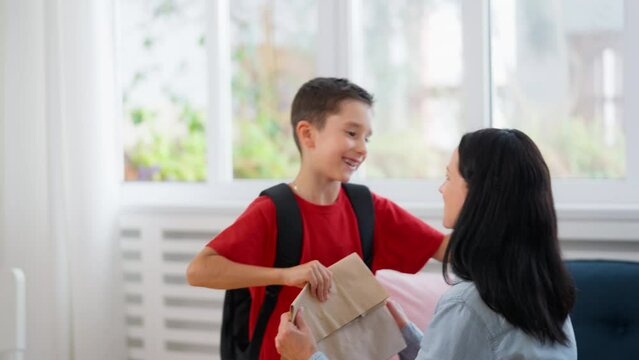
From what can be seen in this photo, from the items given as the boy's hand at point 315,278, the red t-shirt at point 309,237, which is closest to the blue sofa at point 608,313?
the red t-shirt at point 309,237

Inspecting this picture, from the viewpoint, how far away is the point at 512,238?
135 centimetres

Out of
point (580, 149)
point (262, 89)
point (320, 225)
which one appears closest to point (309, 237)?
point (320, 225)

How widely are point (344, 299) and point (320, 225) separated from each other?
0.67ft

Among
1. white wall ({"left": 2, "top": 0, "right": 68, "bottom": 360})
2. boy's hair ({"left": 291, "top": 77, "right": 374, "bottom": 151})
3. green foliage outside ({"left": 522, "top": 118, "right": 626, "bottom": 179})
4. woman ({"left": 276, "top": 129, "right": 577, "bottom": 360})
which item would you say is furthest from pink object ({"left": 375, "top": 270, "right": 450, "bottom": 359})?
white wall ({"left": 2, "top": 0, "right": 68, "bottom": 360})

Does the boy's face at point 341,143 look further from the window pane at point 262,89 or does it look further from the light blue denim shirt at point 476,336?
the window pane at point 262,89

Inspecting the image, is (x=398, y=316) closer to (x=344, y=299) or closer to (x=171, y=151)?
(x=344, y=299)

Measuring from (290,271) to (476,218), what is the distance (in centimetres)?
41

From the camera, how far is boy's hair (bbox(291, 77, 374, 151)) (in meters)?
1.84

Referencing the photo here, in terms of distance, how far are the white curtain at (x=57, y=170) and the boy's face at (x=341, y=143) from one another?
1.28 metres

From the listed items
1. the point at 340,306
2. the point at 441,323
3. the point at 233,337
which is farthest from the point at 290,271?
the point at 441,323

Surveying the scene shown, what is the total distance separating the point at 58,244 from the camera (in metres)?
2.90

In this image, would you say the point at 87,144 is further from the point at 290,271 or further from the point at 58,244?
the point at 290,271

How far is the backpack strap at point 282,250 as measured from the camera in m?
1.76

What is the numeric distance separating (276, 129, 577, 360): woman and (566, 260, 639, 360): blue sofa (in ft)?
2.25
